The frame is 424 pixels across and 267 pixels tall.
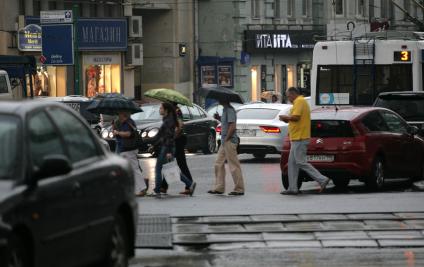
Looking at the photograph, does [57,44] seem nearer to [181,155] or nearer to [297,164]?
[181,155]

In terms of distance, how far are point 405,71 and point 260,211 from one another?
48.0ft

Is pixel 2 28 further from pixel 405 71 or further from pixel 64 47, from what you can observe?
pixel 405 71

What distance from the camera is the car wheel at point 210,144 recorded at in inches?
1384

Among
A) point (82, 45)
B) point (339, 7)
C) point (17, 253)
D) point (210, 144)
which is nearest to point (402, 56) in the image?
point (210, 144)

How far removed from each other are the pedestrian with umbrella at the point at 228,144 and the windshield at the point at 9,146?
10.6 meters

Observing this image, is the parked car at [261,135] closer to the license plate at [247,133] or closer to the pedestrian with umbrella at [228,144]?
the license plate at [247,133]

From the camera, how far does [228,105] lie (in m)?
20.1

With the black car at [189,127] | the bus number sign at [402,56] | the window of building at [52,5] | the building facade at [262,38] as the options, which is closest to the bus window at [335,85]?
the bus number sign at [402,56]

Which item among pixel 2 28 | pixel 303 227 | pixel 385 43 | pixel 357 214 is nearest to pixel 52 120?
pixel 303 227

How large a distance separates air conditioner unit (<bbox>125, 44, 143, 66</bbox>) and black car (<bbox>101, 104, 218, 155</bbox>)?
24622 mm

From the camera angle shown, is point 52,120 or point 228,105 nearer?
point 52,120

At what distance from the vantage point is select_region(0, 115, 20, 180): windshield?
884cm

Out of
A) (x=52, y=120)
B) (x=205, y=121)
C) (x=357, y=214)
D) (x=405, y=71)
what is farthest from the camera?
(x=205, y=121)

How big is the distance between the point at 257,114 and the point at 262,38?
36.9 m
